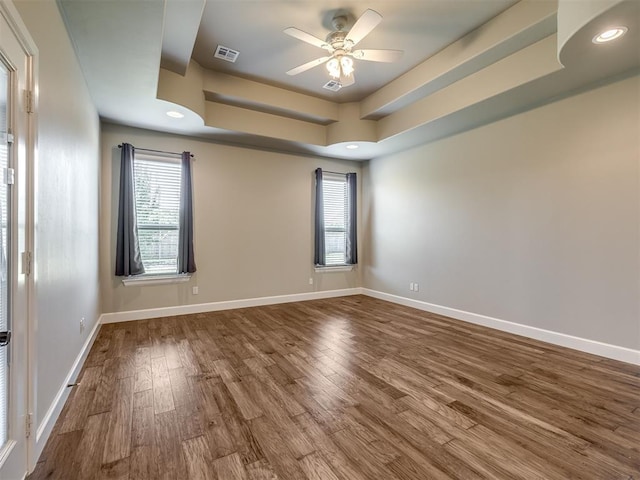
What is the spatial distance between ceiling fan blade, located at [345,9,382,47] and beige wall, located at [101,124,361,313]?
9.55 feet

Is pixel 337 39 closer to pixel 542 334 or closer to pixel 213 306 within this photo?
pixel 542 334

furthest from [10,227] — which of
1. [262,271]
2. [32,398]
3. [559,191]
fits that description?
[559,191]

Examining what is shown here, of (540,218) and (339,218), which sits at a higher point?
(339,218)

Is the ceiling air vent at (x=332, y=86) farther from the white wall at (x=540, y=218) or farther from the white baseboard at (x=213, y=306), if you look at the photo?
the white baseboard at (x=213, y=306)

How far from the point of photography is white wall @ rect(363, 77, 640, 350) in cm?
291

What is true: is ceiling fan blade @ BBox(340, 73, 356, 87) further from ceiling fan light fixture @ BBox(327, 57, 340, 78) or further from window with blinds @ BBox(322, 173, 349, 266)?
window with blinds @ BBox(322, 173, 349, 266)

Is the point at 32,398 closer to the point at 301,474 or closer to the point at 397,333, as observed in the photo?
the point at 301,474

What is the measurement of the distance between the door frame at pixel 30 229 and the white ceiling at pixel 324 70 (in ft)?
2.87

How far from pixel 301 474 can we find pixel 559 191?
3.76 m

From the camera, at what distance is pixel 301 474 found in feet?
5.01

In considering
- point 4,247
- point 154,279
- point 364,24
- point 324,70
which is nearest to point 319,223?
point 324,70

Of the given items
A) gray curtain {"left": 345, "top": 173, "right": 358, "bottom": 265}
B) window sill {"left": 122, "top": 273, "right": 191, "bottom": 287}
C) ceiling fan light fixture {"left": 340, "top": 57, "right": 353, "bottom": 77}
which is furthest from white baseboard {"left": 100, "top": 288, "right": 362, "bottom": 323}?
ceiling fan light fixture {"left": 340, "top": 57, "right": 353, "bottom": 77}

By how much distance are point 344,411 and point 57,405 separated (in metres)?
1.92

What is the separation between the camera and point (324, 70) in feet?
12.6
